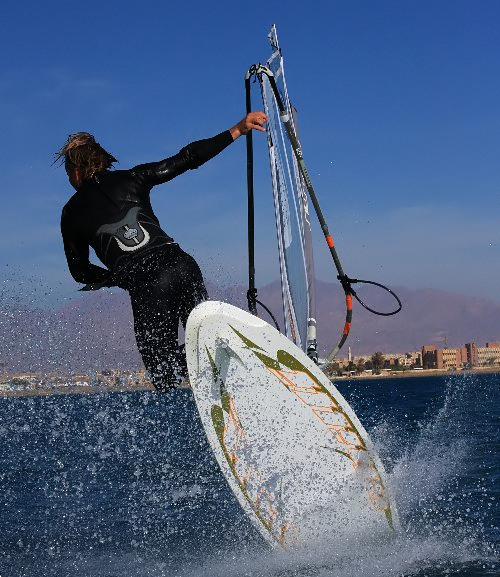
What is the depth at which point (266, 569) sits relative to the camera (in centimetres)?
726

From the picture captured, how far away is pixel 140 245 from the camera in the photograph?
5.57 metres

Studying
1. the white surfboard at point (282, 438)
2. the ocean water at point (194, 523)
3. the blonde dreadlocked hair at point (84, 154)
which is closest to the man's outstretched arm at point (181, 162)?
the blonde dreadlocked hair at point (84, 154)

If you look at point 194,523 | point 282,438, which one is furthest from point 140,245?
point 194,523

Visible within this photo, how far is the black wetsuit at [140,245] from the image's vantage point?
18.3ft

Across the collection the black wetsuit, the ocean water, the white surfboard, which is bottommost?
the ocean water

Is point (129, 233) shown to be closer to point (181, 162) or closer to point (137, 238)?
point (137, 238)

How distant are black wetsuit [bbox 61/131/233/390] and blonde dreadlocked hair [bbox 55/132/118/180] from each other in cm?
10

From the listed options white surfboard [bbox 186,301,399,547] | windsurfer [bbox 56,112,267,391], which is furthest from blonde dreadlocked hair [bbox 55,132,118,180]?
white surfboard [bbox 186,301,399,547]

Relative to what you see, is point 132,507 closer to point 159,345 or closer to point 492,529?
point 492,529

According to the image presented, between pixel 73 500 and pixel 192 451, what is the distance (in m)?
12.0

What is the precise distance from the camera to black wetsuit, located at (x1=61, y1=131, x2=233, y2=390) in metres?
5.59

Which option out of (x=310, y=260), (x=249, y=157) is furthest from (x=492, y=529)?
(x=249, y=157)

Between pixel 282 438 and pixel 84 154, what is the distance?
2.76m

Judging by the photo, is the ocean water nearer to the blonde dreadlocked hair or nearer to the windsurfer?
the windsurfer
